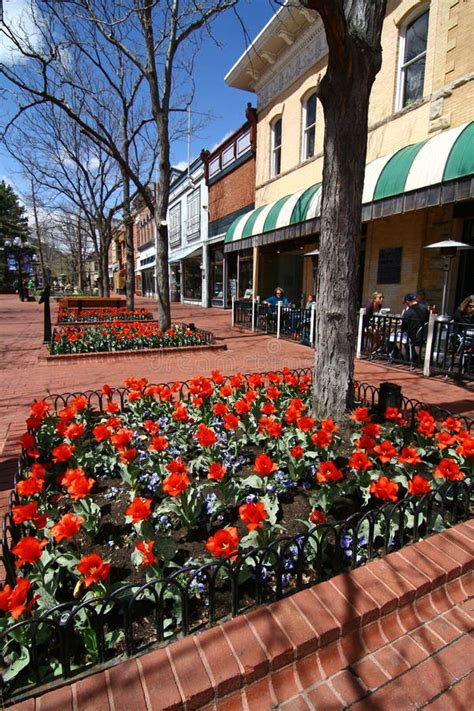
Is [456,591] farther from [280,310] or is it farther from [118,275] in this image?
[118,275]

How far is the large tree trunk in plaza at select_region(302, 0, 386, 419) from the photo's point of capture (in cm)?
302

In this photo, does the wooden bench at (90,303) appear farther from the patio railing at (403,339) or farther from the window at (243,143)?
the window at (243,143)

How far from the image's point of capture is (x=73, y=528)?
1.73 meters

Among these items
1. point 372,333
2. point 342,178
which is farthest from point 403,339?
point 342,178

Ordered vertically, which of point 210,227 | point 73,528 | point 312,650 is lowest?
point 312,650

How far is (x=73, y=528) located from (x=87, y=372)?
555 centimetres

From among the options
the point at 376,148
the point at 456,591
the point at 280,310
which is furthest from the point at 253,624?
the point at 376,148

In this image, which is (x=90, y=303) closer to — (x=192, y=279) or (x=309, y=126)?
(x=192, y=279)

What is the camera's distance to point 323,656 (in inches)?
66.7

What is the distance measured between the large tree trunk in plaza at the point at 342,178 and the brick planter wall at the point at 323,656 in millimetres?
1760

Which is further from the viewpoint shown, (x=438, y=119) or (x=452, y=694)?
(x=438, y=119)

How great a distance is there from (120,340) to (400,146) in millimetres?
8051

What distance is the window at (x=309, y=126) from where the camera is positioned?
12859 millimetres

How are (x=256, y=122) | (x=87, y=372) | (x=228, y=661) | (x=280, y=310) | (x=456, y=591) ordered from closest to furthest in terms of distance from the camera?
(x=228, y=661) → (x=456, y=591) → (x=87, y=372) → (x=280, y=310) → (x=256, y=122)
